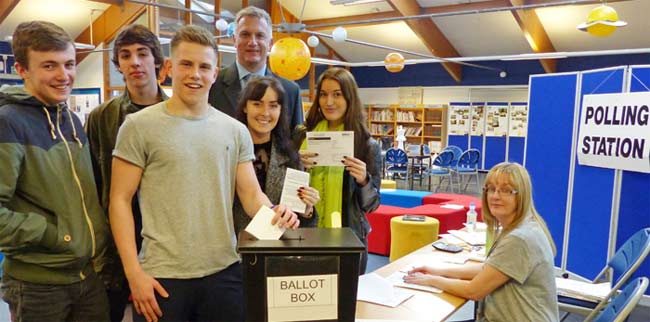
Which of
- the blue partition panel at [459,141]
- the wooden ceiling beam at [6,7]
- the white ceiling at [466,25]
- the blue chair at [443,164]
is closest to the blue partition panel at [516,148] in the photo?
the blue partition panel at [459,141]

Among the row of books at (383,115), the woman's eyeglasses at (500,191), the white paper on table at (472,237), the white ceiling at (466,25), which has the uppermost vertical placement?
the white ceiling at (466,25)

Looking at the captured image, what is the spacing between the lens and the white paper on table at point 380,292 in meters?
2.02

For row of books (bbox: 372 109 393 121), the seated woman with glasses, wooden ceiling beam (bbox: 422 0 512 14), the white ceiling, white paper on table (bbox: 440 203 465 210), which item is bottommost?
white paper on table (bbox: 440 203 465 210)

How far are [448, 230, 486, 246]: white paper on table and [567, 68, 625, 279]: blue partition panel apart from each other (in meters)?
1.54

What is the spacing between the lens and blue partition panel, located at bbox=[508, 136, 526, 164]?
483 inches

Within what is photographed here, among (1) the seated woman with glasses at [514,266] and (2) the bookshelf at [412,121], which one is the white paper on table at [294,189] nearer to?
(1) the seated woman with glasses at [514,266]

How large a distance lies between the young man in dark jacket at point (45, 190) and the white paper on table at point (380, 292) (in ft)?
3.63

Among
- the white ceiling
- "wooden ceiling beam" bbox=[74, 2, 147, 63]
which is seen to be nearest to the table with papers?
the white ceiling

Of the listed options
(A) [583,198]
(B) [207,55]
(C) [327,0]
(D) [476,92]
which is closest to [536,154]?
(A) [583,198]

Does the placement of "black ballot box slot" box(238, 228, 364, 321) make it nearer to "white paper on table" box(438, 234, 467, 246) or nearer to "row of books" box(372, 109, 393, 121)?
"white paper on table" box(438, 234, 467, 246)

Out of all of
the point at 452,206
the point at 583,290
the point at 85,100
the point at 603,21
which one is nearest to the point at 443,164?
the point at 452,206

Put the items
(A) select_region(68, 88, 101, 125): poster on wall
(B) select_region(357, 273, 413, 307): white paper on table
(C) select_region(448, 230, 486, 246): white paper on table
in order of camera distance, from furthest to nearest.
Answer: (A) select_region(68, 88, 101, 125): poster on wall → (C) select_region(448, 230, 486, 246): white paper on table → (B) select_region(357, 273, 413, 307): white paper on table

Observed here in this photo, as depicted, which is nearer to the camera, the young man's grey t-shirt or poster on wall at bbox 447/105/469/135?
the young man's grey t-shirt

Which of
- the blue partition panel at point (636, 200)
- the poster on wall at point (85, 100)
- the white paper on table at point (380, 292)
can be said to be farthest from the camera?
the poster on wall at point (85, 100)
